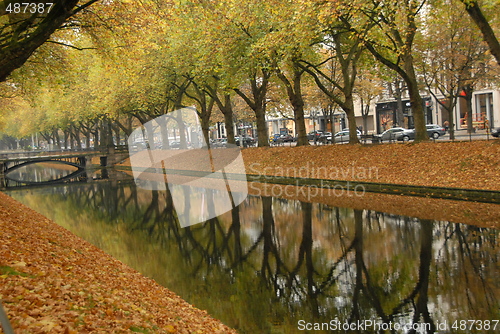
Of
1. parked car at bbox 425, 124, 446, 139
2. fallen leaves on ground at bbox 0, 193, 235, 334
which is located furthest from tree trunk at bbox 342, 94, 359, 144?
fallen leaves on ground at bbox 0, 193, 235, 334

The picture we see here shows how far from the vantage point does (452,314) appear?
23.6 feet

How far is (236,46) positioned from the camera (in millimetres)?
27094

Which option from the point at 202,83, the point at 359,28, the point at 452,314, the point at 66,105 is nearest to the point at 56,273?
the point at 452,314

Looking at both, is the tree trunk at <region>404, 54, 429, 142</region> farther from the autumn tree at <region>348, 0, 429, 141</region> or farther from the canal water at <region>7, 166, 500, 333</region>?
the canal water at <region>7, 166, 500, 333</region>

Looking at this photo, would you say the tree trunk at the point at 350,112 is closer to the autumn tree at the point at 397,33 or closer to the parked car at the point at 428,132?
the autumn tree at the point at 397,33

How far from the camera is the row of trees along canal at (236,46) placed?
16.2m

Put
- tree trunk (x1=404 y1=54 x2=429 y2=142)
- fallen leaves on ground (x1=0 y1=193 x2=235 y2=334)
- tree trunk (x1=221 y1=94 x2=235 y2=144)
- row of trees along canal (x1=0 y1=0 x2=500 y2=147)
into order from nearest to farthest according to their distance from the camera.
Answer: fallen leaves on ground (x1=0 y1=193 x2=235 y2=334) → row of trees along canal (x1=0 y1=0 x2=500 y2=147) → tree trunk (x1=404 y1=54 x2=429 y2=142) → tree trunk (x1=221 y1=94 x2=235 y2=144)

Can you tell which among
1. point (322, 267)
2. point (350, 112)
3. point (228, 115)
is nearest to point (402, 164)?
point (350, 112)

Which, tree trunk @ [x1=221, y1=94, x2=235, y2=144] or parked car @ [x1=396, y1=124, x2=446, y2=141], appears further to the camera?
parked car @ [x1=396, y1=124, x2=446, y2=141]

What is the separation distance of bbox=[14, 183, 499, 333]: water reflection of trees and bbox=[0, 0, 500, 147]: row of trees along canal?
687cm

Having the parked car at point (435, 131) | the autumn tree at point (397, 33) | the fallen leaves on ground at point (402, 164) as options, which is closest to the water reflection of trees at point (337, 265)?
the fallen leaves on ground at point (402, 164)

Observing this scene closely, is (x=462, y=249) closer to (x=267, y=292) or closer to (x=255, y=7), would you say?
(x=267, y=292)

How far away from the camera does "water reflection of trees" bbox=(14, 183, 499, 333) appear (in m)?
7.77

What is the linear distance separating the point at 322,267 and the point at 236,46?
1948cm
